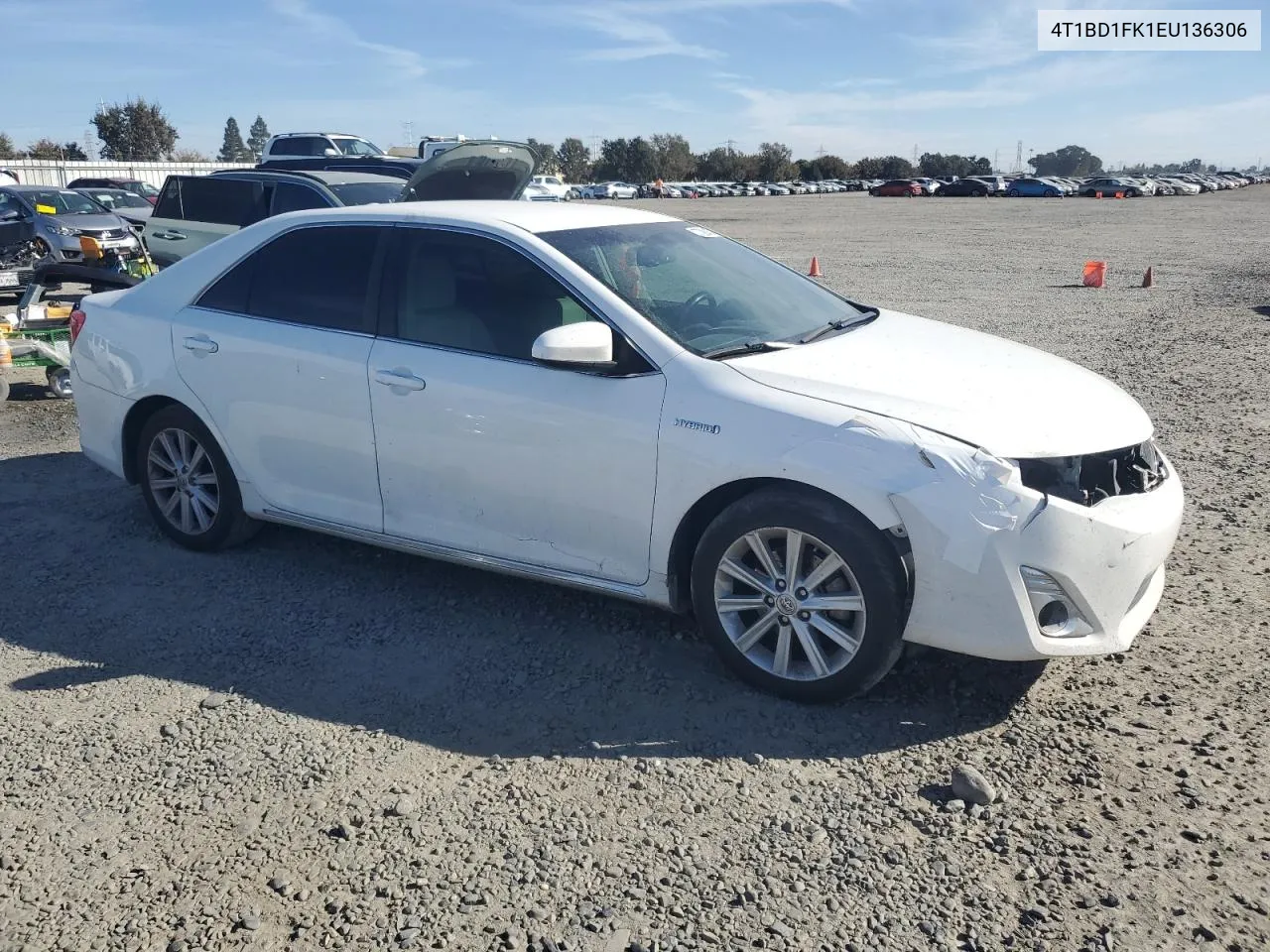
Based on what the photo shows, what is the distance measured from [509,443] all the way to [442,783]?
1385 millimetres

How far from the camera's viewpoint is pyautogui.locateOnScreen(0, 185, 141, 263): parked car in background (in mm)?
16484

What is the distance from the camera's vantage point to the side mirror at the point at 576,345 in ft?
12.8

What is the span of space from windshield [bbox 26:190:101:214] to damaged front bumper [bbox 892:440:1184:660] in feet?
57.9

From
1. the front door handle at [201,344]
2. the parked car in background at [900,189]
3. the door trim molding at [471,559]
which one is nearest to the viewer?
the door trim molding at [471,559]

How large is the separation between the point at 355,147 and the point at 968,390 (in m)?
21.7

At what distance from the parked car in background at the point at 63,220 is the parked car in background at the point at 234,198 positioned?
128 inches

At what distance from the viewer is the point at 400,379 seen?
4477 millimetres

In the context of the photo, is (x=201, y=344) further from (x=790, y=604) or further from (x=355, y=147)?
(x=355, y=147)

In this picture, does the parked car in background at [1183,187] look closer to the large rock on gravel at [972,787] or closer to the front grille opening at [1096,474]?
the front grille opening at [1096,474]

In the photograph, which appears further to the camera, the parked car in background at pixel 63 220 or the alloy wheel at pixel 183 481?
the parked car in background at pixel 63 220

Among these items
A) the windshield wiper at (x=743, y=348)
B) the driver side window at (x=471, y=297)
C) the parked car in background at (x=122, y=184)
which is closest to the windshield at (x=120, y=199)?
the parked car in background at (x=122, y=184)

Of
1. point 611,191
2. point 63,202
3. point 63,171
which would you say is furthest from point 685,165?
point 63,202

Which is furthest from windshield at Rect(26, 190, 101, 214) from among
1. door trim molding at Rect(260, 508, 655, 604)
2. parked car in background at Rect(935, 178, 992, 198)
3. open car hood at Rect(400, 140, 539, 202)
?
parked car in background at Rect(935, 178, 992, 198)

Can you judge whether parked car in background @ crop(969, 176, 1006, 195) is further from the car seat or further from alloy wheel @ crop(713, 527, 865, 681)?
alloy wheel @ crop(713, 527, 865, 681)
